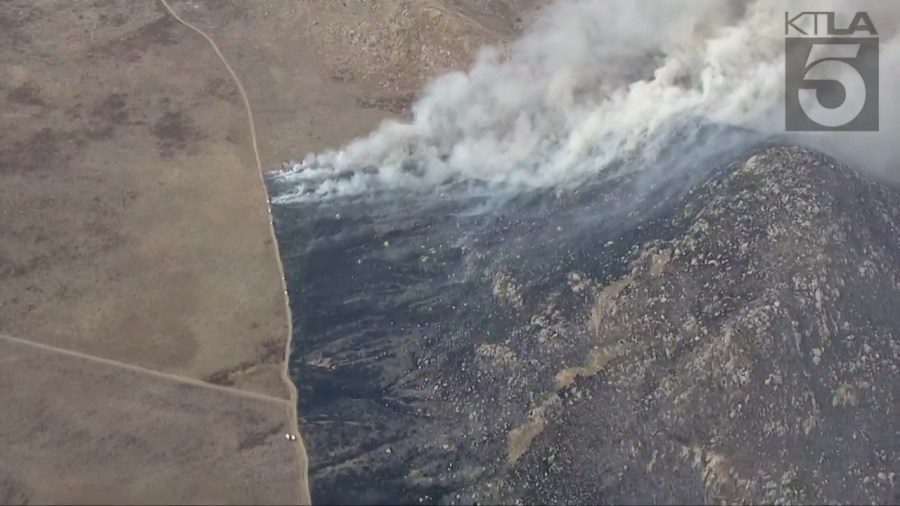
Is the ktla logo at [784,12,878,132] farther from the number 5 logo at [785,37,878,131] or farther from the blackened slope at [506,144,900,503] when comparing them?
the blackened slope at [506,144,900,503]

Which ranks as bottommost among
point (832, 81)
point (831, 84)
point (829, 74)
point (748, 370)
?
point (748, 370)

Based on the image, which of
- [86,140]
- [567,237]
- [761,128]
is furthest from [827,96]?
[86,140]

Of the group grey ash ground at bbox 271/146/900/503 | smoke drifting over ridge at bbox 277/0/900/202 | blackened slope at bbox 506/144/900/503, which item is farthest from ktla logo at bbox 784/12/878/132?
blackened slope at bbox 506/144/900/503

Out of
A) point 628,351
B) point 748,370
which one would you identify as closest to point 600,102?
point 628,351

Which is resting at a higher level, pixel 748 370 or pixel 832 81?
pixel 832 81

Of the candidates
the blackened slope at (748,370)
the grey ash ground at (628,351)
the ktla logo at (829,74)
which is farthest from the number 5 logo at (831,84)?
the blackened slope at (748,370)

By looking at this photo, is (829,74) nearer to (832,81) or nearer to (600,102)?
(832,81)

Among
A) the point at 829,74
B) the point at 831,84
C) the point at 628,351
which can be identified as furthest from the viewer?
the point at 829,74

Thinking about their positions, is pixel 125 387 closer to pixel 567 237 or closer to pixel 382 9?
pixel 567 237
